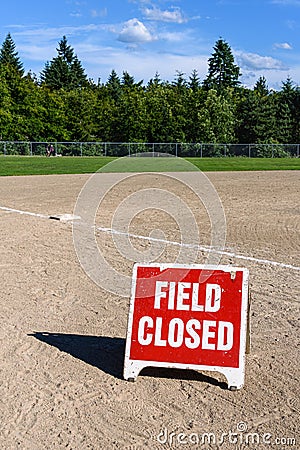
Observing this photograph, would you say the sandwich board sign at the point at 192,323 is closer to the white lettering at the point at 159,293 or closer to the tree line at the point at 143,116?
the white lettering at the point at 159,293

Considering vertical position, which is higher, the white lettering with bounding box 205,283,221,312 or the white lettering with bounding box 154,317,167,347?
the white lettering with bounding box 205,283,221,312

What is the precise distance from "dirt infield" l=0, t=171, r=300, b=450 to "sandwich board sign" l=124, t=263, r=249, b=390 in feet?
0.58

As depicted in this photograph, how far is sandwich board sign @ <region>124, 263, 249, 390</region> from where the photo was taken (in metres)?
4.58

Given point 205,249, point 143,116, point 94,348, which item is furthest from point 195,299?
point 143,116

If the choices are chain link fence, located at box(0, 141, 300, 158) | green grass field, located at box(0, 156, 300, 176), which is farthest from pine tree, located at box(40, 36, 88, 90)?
green grass field, located at box(0, 156, 300, 176)

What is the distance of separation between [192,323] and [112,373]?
75 cm

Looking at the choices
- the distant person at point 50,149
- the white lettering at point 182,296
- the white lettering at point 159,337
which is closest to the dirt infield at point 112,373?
the white lettering at point 159,337

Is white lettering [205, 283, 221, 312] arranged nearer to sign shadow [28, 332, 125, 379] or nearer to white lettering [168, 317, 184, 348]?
white lettering [168, 317, 184, 348]

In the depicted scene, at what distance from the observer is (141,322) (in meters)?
4.77

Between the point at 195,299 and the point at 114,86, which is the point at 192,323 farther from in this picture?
the point at 114,86

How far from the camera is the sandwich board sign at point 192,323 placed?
4.58 metres

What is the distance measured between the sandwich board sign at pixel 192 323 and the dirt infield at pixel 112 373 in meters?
0.18

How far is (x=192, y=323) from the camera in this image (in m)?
4.69

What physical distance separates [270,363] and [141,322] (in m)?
1.11
